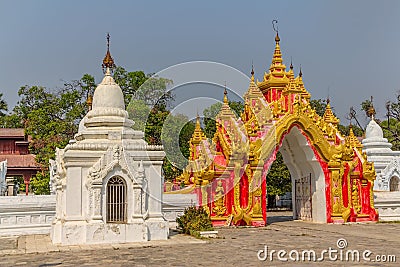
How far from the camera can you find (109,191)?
14.8m

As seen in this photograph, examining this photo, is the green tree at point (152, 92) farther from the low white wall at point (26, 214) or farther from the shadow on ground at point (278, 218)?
the low white wall at point (26, 214)

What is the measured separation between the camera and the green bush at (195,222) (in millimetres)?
15990

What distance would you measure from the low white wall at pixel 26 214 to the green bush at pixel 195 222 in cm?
495

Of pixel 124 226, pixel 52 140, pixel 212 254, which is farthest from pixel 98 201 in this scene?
pixel 52 140

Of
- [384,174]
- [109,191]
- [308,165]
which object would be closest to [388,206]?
[308,165]

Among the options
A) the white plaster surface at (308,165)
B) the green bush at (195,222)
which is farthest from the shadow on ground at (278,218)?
the green bush at (195,222)

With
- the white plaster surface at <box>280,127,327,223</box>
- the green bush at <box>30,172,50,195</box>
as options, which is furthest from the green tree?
the white plaster surface at <box>280,127,327,223</box>

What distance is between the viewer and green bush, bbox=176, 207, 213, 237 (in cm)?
1599

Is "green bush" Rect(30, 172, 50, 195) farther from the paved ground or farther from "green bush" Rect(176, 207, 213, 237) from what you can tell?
"green bush" Rect(176, 207, 213, 237)

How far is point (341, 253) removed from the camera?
12031mm

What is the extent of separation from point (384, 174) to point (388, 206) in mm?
5430

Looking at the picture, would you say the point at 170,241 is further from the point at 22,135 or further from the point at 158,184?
the point at 22,135

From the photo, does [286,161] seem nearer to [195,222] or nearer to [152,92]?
[195,222]

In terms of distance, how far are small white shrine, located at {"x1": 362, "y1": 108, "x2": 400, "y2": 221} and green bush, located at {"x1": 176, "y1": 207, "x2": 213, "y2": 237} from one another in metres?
9.82
